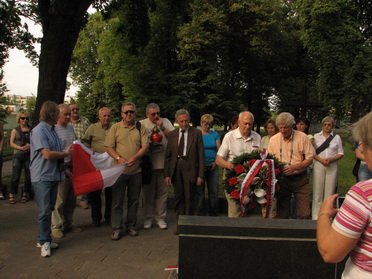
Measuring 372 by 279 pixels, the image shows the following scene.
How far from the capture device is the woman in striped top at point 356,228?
1.66 m

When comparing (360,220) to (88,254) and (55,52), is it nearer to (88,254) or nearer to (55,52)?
(88,254)

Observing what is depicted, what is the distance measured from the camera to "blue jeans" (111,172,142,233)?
5.95 metres

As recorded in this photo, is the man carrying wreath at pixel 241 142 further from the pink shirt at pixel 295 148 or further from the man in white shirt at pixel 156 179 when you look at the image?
the man in white shirt at pixel 156 179

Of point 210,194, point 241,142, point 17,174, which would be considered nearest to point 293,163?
point 241,142

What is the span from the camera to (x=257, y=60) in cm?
3195

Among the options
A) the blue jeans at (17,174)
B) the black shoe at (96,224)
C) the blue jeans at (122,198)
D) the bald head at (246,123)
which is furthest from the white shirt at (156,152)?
the blue jeans at (17,174)

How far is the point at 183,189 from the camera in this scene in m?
6.14

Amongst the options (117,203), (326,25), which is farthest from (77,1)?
(326,25)

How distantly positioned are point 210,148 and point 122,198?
196cm

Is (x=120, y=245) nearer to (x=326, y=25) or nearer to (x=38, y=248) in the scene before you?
(x=38, y=248)

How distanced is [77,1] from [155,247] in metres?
6.93

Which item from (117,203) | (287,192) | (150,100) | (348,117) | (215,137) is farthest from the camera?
(348,117)

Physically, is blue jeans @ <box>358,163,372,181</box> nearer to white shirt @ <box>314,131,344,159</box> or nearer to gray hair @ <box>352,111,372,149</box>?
white shirt @ <box>314,131,344,159</box>

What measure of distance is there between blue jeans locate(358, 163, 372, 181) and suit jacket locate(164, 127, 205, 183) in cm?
301
